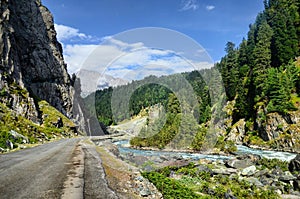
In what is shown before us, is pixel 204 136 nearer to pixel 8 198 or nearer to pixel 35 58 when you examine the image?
pixel 8 198

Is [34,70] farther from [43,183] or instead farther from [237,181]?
[43,183]

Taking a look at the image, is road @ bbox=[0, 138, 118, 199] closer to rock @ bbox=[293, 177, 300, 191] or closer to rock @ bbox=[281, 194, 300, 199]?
rock @ bbox=[281, 194, 300, 199]

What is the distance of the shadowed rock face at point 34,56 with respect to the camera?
199 feet

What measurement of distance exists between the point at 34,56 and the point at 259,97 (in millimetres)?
82605

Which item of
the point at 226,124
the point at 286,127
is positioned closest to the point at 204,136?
the point at 286,127

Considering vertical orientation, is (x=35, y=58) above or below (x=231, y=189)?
above

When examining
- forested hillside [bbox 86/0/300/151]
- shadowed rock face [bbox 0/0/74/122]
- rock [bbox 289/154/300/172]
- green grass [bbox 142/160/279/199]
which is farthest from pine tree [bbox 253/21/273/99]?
shadowed rock face [bbox 0/0/74/122]

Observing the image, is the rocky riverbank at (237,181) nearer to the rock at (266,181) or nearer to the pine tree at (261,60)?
the rock at (266,181)

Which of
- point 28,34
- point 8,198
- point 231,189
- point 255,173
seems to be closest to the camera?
point 8,198

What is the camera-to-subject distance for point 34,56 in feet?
309

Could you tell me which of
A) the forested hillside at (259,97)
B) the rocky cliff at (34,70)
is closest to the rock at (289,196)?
the forested hillside at (259,97)

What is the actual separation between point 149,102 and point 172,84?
20083 mm

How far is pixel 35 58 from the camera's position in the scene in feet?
311

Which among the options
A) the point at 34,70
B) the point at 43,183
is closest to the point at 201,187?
the point at 43,183
